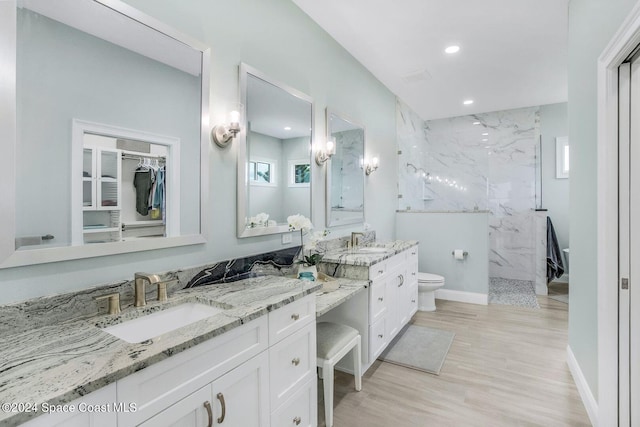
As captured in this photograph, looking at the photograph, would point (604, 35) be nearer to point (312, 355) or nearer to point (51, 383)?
point (312, 355)

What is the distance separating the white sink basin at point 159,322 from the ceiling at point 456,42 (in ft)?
7.51

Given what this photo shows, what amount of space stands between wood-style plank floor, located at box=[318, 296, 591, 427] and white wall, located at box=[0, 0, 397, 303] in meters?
1.21

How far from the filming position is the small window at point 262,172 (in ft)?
6.76

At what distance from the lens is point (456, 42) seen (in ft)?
9.82

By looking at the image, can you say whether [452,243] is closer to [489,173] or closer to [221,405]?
[489,173]

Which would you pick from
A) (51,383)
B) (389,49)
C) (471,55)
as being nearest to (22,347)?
(51,383)

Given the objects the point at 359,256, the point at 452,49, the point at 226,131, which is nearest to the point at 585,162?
the point at 359,256

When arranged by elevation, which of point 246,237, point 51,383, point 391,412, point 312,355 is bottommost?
point 391,412

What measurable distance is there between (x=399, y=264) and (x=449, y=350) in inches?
33.7

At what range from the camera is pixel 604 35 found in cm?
168

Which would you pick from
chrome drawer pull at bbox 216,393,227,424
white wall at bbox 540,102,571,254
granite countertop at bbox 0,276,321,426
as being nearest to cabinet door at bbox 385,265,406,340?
granite countertop at bbox 0,276,321,426

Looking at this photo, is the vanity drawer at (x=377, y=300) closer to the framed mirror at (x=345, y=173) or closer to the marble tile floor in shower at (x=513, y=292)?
the framed mirror at (x=345, y=173)

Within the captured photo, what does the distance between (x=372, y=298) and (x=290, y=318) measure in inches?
41.6

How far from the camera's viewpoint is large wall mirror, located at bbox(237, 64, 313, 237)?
6.55 ft
